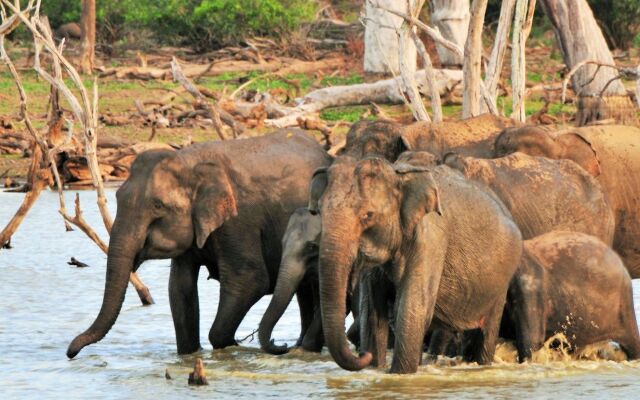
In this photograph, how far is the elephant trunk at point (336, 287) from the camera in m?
8.30

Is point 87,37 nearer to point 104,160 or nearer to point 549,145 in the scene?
point 104,160

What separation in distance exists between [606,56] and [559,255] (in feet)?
41.5

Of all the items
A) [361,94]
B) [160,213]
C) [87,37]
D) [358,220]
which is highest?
[358,220]

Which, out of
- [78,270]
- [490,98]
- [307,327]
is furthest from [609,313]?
[78,270]

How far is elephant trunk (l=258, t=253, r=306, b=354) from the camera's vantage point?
9648 mm

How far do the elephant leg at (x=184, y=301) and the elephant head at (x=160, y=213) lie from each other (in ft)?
1.22

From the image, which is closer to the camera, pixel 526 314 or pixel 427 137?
pixel 526 314

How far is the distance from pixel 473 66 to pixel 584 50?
20.1 feet

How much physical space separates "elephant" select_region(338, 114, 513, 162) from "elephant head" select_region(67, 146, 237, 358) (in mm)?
1072

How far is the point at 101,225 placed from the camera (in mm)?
20328

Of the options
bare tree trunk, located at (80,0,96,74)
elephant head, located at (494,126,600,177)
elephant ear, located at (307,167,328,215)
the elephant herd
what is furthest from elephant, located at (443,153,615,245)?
bare tree trunk, located at (80,0,96,74)

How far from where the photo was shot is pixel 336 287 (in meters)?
8.30

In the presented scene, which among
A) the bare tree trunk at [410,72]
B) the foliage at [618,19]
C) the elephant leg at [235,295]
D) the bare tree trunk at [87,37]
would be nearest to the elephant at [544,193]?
the elephant leg at [235,295]

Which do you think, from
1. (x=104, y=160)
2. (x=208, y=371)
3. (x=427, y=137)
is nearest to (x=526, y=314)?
(x=208, y=371)
